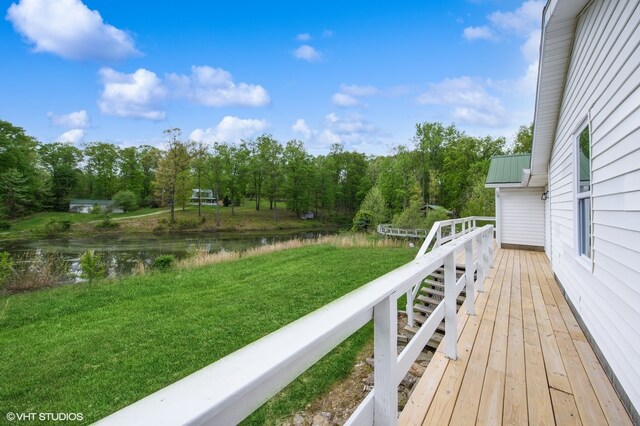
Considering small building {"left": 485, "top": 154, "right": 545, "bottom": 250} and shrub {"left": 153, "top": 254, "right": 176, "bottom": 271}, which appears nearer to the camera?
small building {"left": 485, "top": 154, "right": 545, "bottom": 250}

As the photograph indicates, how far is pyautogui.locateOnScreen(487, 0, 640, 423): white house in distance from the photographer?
2184mm

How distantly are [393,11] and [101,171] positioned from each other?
45.7 metres

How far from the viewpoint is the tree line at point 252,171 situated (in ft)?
102

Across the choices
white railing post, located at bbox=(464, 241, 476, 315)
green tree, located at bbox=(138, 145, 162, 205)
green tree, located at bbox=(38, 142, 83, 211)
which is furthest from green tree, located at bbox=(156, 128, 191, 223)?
white railing post, located at bbox=(464, 241, 476, 315)

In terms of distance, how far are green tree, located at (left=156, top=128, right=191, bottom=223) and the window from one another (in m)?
35.6

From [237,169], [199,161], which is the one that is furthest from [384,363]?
[237,169]

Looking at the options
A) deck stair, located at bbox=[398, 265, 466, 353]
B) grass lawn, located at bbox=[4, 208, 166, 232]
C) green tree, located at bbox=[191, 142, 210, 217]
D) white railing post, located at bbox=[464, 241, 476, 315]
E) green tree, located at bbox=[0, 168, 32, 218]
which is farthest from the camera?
green tree, located at bbox=[191, 142, 210, 217]

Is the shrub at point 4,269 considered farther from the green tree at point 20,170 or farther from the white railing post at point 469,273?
the green tree at point 20,170

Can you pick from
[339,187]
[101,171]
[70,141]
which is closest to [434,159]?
[339,187]

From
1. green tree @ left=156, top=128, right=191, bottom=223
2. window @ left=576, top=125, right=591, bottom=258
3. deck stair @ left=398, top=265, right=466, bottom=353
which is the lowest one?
deck stair @ left=398, top=265, right=466, bottom=353

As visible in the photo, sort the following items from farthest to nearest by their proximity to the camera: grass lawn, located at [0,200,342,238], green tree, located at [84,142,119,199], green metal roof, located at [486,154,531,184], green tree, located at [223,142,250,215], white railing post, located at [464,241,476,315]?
green tree, located at [84,142,119,199]
green tree, located at [223,142,250,215]
grass lawn, located at [0,200,342,238]
green metal roof, located at [486,154,531,184]
white railing post, located at [464,241,476,315]

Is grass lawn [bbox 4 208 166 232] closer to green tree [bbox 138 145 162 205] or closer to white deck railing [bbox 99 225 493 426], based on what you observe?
green tree [bbox 138 145 162 205]

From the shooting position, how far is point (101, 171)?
4278 cm

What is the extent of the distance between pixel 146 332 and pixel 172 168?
32778mm
